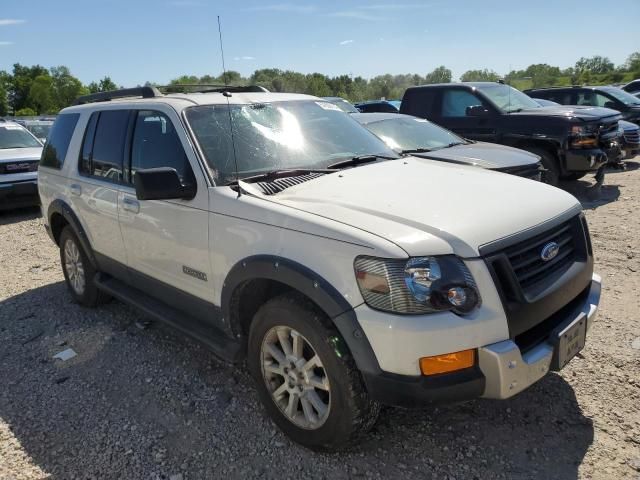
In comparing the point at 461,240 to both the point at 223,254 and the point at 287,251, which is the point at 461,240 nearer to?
the point at 287,251

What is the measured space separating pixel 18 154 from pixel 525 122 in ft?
30.0

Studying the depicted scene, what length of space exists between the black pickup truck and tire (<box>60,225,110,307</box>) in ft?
21.1

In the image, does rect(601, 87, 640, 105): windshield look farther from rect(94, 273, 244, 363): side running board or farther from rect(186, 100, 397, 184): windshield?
rect(94, 273, 244, 363): side running board

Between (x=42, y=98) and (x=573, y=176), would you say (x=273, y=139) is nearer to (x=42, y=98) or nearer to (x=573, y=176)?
(x=573, y=176)

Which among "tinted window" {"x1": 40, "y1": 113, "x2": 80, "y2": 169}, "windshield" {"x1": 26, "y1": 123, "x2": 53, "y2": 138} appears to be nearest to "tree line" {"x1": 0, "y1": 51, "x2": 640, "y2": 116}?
"windshield" {"x1": 26, "y1": 123, "x2": 53, "y2": 138}

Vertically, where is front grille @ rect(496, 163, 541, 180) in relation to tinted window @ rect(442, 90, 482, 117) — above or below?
below

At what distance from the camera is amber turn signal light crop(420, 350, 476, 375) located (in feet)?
7.07

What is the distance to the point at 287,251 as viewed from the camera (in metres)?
2.50

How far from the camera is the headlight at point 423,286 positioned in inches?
84.5

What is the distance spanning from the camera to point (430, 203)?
2576 mm

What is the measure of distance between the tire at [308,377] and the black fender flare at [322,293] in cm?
9

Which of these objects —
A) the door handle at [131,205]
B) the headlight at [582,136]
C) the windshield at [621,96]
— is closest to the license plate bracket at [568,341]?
the door handle at [131,205]

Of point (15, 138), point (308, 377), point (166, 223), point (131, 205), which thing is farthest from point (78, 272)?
point (15, 138)

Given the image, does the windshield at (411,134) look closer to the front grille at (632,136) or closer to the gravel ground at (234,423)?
the gravel ground at (234,423)
